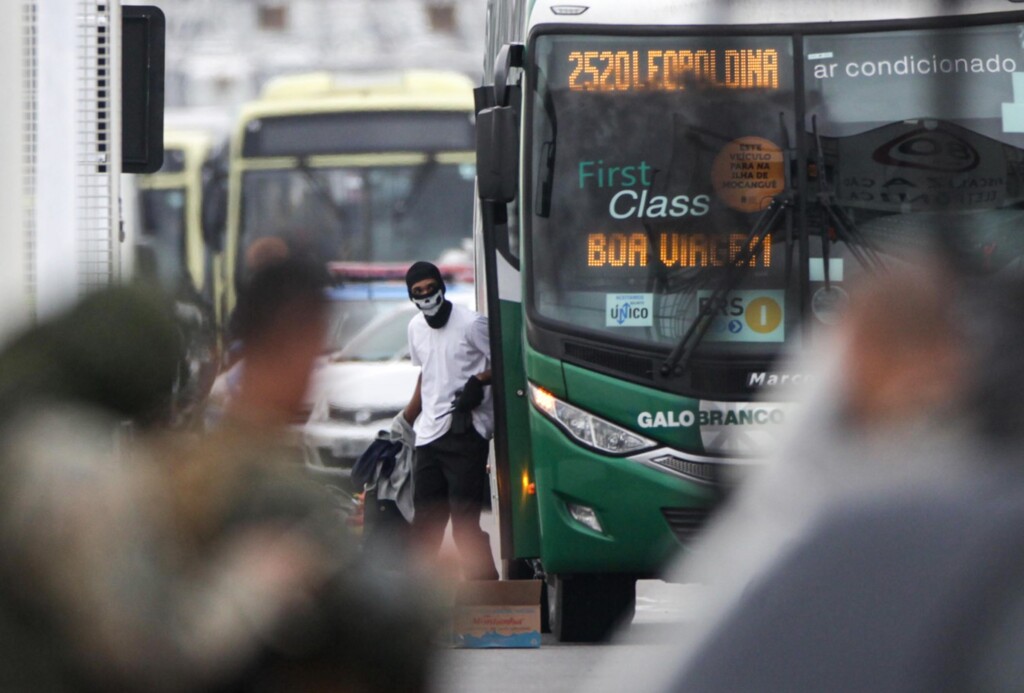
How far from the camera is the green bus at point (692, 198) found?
8016mm

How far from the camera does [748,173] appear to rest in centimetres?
812

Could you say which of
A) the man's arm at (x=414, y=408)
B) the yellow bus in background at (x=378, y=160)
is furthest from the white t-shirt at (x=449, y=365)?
the yellow bus in background at (x=378, y=160)

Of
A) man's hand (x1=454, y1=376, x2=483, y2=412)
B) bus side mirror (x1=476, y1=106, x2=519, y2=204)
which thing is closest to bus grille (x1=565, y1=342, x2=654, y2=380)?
bus side mirror (x1=476, y1=106, x2=519, y2=204)

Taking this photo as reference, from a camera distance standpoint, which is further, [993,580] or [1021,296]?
[1021,296]

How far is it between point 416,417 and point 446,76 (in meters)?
11.2

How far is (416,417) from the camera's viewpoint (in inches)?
384

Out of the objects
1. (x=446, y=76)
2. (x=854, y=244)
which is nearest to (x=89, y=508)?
(x=854, y=244)

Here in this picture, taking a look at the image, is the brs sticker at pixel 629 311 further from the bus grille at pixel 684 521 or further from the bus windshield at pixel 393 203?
the bus windshield at pixel 393 203

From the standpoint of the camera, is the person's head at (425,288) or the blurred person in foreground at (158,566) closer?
the blurred person in foreground at (158,566)

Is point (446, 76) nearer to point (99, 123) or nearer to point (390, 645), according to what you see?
point (99, 123)

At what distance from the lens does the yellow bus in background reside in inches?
780

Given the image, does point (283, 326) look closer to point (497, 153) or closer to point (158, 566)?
point (158, 566)

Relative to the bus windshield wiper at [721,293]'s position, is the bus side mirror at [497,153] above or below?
above

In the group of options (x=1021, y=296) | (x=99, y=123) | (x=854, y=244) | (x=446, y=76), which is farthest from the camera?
(x=446, y=76)
